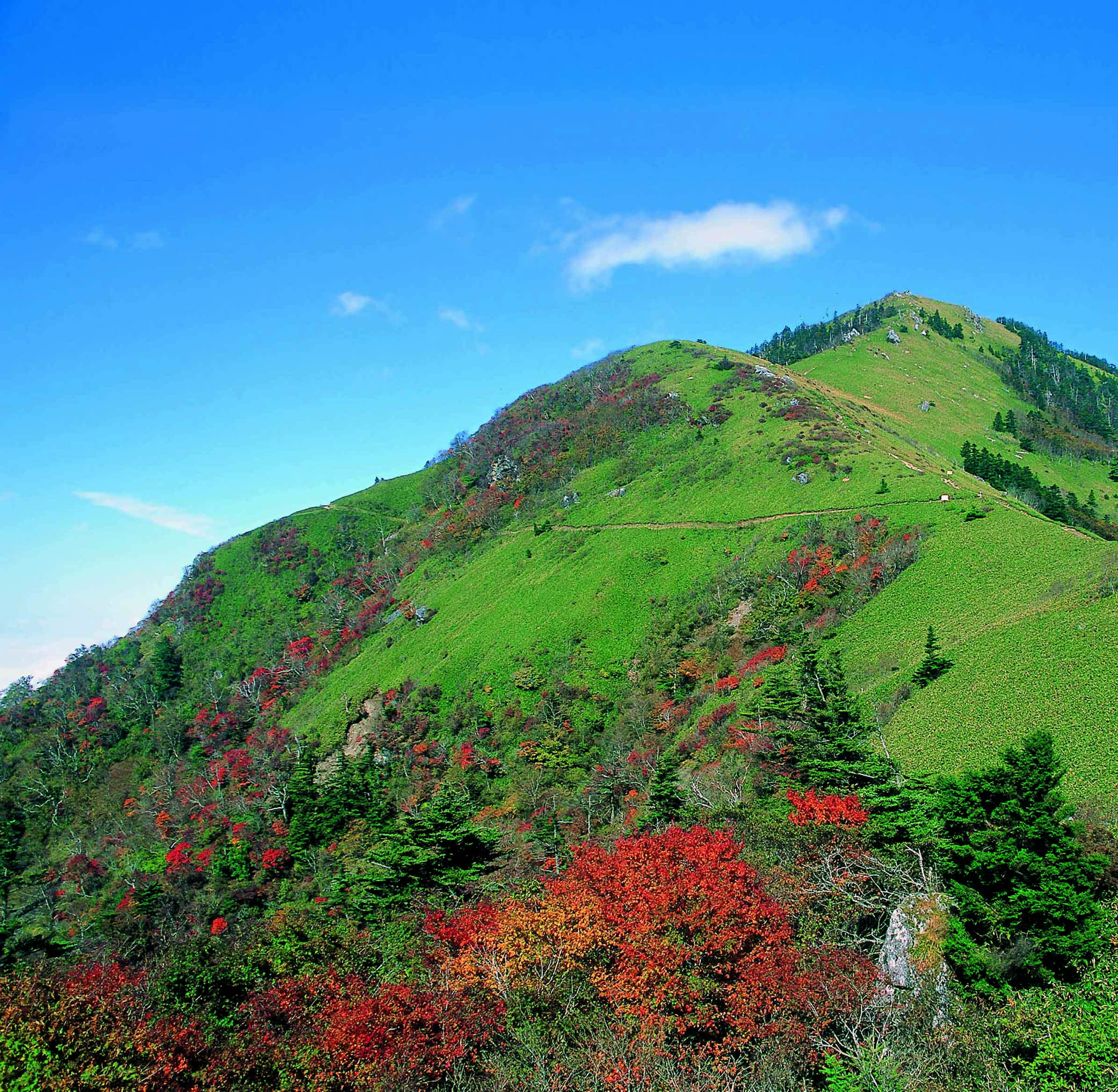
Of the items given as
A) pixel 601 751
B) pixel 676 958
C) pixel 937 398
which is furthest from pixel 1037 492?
pixel 676 958

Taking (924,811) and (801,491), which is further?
(801,491)

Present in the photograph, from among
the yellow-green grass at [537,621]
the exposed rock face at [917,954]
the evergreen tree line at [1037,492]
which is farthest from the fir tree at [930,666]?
the evergreen tree line at [1037,492]

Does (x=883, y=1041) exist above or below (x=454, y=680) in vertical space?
below

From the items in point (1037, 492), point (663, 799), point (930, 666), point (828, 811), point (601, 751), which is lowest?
point (601, 751)

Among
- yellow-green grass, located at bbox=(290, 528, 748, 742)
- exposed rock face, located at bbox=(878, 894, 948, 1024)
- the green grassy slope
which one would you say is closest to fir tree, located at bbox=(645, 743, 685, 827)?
the green grassy slope

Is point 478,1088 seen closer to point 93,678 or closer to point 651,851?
point 651,851

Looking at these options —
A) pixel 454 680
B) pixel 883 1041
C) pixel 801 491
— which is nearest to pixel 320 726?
pixel 454 680

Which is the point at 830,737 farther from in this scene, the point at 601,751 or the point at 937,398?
the point at 937,398

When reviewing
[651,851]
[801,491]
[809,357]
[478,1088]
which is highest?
[809,357]
